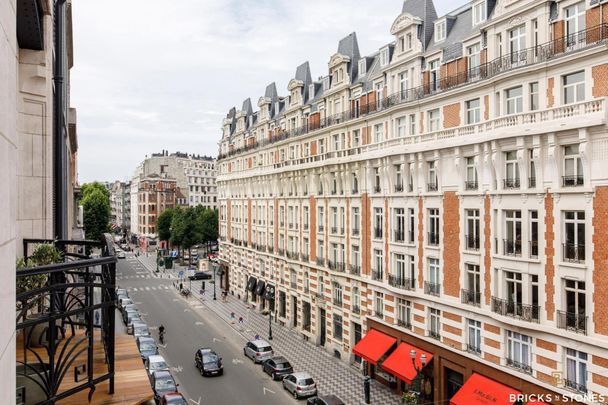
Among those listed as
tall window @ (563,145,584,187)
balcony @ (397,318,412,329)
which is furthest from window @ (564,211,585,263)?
balcony @ (397,318,412,329)

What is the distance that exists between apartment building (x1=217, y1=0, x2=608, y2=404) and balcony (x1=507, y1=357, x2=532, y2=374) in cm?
5

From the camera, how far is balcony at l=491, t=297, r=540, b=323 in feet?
69.7

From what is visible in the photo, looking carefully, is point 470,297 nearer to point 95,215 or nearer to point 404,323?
point 404,323

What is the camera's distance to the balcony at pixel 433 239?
27184 millimetres

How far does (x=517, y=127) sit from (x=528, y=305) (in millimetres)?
8176

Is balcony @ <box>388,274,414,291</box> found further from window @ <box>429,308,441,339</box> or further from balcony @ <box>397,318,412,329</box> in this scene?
balcony @ <box>397,318,412,329</box>

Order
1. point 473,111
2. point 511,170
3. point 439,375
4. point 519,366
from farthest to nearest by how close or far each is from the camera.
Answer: point 439,375 → point 473,111 → point 511,170 → point 519,366

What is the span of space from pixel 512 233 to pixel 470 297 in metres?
4.30

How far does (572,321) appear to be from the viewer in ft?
65.1

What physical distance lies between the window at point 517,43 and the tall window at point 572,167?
507 cm

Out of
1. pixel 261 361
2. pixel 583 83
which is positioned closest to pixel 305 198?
pixel 261 361

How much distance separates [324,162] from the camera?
3803 cm

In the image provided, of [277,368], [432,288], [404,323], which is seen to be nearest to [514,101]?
[432,288]

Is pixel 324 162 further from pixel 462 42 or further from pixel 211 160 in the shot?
pixel 211 160
